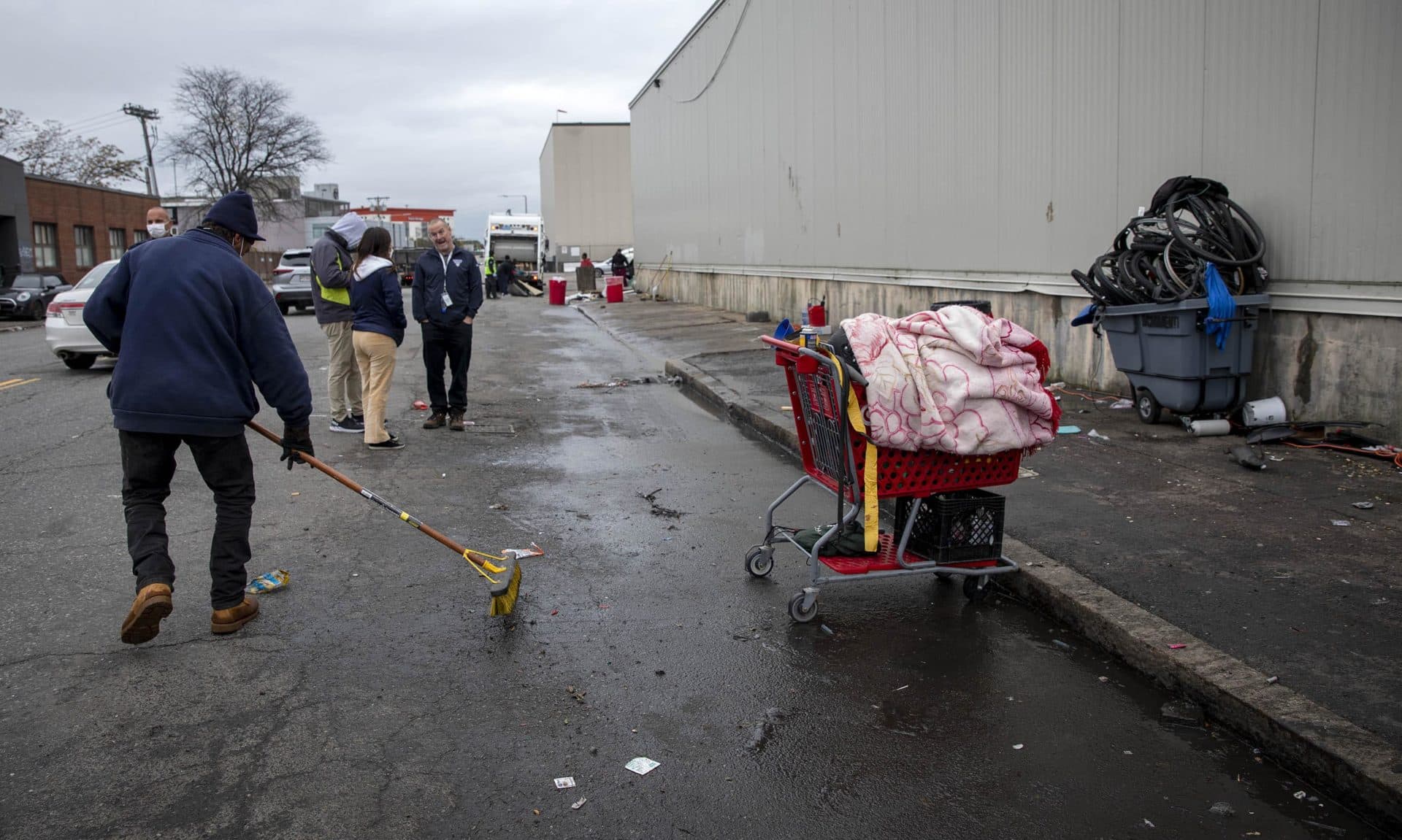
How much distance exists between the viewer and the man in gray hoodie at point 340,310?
9.46 meters

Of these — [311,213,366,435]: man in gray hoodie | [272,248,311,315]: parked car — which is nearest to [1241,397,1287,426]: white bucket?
[311,213,366,435]: man in gray hoodie

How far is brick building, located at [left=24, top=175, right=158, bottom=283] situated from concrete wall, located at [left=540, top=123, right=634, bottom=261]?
2069cm

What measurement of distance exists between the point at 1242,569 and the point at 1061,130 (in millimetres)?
7136

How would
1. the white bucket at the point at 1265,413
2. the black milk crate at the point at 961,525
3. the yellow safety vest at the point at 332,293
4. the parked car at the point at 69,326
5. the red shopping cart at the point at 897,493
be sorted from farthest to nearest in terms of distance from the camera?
the parked car at the point at 69,326 → the yellow safety vest at the point at 332,293 → the white bucket at the point at 1265,413 → the black milk crate at the point at 961,525 → the red shopping cart at the point at 897,493

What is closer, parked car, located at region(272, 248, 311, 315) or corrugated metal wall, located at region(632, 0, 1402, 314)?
corrugated metal wall, located at region(632, 0, 1402, 314)

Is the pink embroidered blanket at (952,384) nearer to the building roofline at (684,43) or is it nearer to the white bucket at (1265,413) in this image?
the white bucket at (1265,413)

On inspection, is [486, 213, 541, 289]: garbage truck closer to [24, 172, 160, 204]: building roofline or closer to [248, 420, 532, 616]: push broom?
[24, 172, 160, 204]: building roofline

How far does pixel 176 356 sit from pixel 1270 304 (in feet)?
25.8

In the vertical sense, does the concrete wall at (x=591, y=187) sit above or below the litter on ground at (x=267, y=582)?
above

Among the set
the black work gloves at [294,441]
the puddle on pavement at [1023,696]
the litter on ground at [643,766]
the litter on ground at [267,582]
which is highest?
the black work gloves at [294,441]

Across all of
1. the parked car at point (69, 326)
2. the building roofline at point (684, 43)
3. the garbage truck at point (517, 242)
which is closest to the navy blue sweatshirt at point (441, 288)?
the parked car at point (69, 326)

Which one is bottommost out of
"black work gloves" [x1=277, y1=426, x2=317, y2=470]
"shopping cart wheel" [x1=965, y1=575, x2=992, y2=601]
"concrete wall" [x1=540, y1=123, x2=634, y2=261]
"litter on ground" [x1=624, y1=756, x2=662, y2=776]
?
"litter on ground" [x1=624, y1=756, x2=662, y2=776]

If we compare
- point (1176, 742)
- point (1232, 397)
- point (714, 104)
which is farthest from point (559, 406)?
point (714, 104)

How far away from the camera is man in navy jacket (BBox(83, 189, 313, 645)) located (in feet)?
14.8
